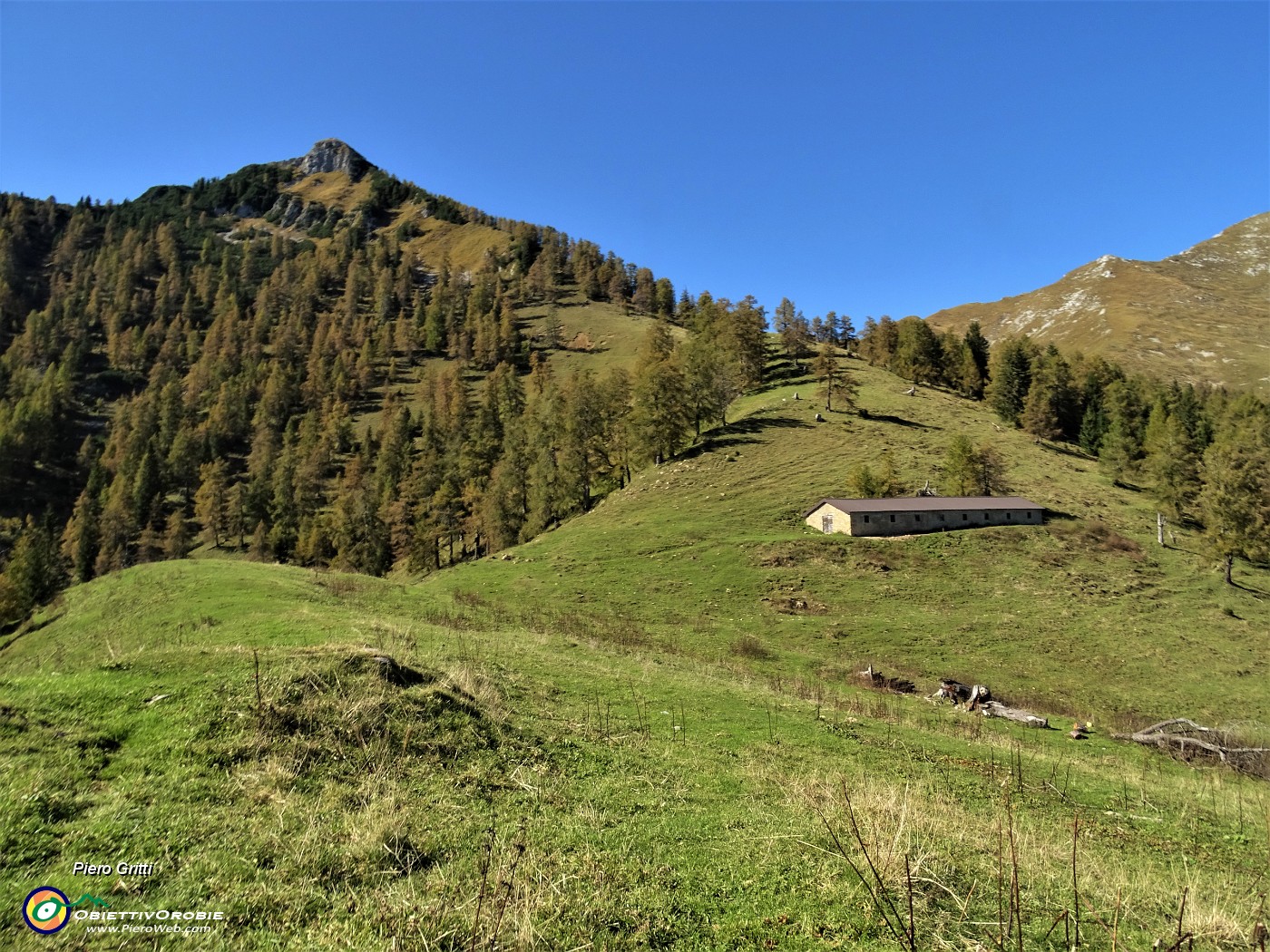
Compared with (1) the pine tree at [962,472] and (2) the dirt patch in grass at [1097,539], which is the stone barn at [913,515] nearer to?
(2) the dirt patch in grass at [1097,539]

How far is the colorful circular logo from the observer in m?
5.01

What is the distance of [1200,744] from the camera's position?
2039 centimetres

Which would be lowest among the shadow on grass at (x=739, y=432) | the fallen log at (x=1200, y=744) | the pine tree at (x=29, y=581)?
the pine tree at (x=29, y=581)

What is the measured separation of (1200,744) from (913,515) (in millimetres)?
35693

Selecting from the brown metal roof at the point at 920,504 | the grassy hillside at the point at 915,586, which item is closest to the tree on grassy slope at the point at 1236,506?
the grassy hillside at the point at 915,586

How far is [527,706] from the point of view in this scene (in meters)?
13.7

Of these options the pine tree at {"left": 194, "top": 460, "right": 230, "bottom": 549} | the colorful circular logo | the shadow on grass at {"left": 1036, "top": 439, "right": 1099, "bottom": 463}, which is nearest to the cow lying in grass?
the colorful circular logo

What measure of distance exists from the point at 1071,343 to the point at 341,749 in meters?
244

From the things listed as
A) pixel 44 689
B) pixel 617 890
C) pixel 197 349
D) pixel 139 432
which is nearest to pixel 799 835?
pixel 617 890

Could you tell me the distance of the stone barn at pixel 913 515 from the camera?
5316 centimetres

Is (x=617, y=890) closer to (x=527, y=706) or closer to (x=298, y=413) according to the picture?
(x=527, y=706)

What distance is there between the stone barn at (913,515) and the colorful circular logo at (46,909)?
53479mm

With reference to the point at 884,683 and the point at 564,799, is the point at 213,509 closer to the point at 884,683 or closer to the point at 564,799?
the point at 884,683

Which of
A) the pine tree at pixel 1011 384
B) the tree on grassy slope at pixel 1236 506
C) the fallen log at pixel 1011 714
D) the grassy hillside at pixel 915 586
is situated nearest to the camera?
the fallen log at pixel 1011 714
